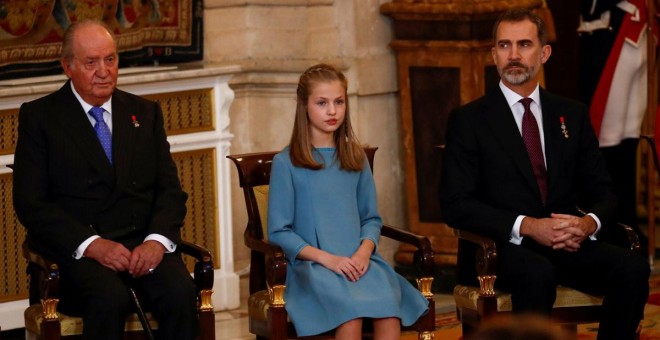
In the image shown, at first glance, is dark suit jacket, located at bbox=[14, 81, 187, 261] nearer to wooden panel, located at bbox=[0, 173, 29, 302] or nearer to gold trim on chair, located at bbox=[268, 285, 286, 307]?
gold trim on chair, located at bbox=[268, 285, 286, 307]

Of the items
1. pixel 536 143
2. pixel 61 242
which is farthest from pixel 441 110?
pixel 61 242

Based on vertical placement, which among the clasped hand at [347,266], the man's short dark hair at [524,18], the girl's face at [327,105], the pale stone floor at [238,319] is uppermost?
the man's short dark hair at [524,18]

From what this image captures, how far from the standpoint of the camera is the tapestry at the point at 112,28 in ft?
21.2

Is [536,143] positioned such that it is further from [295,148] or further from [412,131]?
[412,131]

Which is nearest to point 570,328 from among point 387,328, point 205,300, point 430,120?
point 387,328

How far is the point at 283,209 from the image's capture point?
4.91 meters

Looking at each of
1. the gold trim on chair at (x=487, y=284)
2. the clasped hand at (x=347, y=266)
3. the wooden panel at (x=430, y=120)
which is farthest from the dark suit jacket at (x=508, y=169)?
the wooden panel at (x=430, y=120)

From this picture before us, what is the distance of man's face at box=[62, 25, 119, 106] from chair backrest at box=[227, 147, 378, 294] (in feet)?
1.92

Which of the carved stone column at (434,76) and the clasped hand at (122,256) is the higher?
the carved stone column at (434,76)

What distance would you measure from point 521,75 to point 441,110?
2.08 metres

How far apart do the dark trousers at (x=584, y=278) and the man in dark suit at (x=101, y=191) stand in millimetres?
1237

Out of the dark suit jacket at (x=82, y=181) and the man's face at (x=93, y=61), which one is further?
the man's face at (x=93, y=61)

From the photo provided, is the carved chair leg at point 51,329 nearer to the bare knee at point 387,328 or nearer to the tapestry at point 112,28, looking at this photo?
the bare knee at point 387,328

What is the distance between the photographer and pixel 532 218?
5.15 metres
